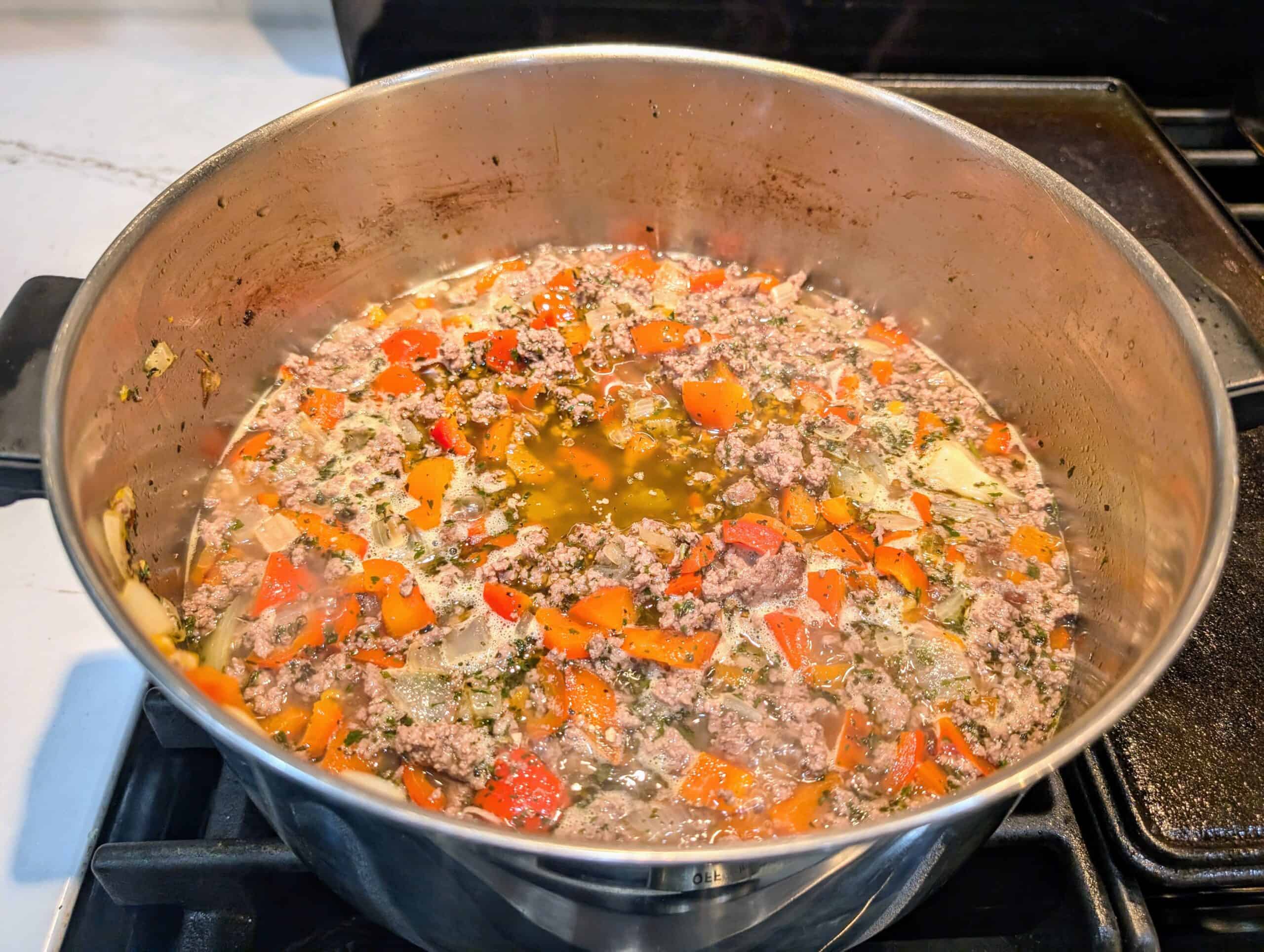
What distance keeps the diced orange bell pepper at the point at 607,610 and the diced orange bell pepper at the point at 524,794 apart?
259 mm

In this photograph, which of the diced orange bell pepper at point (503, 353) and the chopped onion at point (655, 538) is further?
the diced orange bell pepper at point (503, 353)

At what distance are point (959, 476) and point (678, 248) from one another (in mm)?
920

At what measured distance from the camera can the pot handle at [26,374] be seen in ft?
3.79

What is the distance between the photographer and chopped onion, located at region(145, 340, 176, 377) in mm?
1530

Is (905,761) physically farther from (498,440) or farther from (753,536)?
(498,440)

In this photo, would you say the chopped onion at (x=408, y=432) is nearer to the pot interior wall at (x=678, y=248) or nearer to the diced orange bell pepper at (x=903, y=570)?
the pot interior wall at (x=678, y=248)

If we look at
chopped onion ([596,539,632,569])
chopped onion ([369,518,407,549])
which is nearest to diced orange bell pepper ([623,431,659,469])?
chopped onion ([596,539,632,569])

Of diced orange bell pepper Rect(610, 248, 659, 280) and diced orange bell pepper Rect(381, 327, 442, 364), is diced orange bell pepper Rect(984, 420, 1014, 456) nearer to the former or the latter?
diced orange bell pepper Rect(610, 248, 659, 280)

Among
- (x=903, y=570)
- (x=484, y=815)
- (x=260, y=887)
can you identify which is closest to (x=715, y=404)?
(x=903, y=570)

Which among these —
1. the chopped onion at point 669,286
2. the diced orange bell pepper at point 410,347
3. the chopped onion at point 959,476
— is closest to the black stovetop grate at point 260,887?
the chopped onion at point 959,476

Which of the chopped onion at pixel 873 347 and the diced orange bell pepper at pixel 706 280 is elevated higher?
the diced orange bell pepper at pixel 706 280

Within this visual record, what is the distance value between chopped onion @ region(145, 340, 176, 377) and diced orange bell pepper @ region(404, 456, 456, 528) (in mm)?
474

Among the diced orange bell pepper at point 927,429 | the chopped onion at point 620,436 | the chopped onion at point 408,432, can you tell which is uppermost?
the diced orange bell pepper at point 927,429

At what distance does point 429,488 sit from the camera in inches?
66.0
